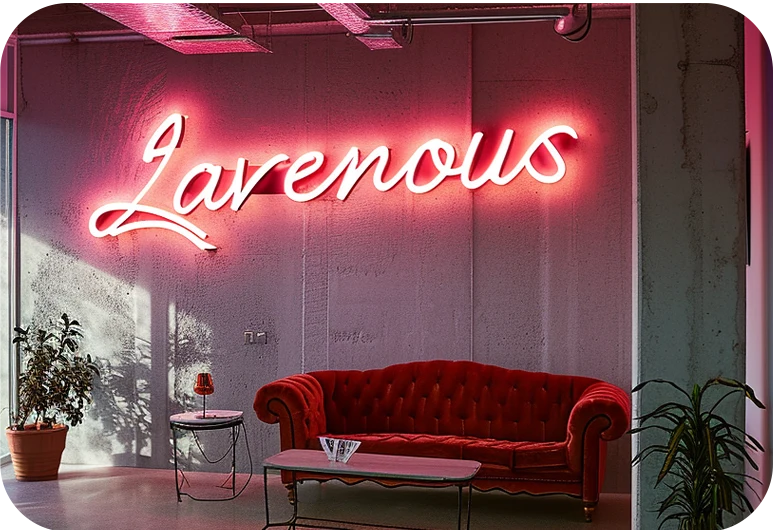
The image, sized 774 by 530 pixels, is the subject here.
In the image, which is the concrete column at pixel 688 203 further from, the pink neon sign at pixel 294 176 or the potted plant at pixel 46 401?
the potted plant at pixel 46 401

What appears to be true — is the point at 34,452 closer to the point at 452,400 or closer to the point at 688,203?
the point at 452,400

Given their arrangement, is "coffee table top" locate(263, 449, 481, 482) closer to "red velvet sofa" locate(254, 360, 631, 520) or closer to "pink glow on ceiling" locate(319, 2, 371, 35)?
"red velvet sofa" locate(254, 360, 631, 520)

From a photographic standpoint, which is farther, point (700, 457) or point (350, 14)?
point (350, 14)

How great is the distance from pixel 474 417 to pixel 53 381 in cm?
336

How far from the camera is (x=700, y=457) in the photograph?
425 cm

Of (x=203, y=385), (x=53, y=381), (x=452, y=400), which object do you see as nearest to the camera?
(x=203, y=385)

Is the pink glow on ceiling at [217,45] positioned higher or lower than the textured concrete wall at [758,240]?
higher

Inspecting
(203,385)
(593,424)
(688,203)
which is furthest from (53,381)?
(688,203)

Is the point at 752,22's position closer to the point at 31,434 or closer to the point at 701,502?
the point at 701,502

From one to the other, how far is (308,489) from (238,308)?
1.61 meters

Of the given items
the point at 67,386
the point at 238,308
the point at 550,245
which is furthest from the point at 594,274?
the point at 67,386

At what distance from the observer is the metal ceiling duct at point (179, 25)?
5.32 metres

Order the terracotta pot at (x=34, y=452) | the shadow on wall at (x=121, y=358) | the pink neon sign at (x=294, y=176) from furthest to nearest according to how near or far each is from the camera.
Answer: the shadow on wall at (x=121, y=358), the terracotta pot at (x=34, y=452), the pink neon sign at (x=294, y=176)

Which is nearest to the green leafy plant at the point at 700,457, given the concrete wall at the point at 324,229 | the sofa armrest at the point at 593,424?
the sofa armrest at the point at 593,424
